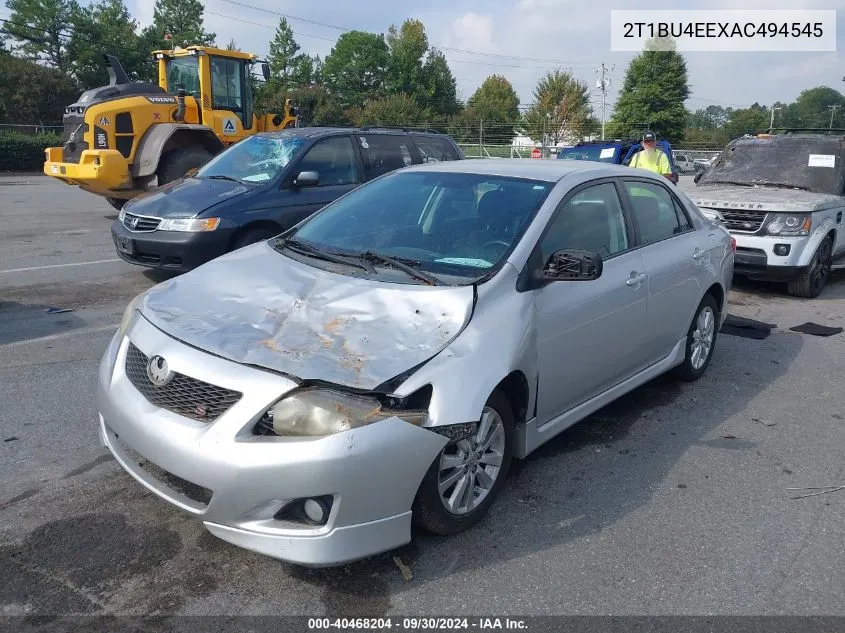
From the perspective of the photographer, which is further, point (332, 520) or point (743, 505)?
point (743, 505)

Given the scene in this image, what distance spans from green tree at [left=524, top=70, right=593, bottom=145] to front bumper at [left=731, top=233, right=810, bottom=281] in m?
48.3

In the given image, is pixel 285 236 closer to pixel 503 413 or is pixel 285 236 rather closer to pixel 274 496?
pixel 503 413

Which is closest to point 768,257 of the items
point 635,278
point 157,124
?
point 635,278

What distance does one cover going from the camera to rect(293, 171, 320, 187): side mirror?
25.5ft

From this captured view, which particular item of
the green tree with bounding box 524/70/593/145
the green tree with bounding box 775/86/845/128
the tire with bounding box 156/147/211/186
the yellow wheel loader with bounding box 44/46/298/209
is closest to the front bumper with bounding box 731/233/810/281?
the tire with bounding box 156/147/211/186

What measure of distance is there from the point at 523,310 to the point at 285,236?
5.60 ft

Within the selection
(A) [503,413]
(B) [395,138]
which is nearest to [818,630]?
(A) [503,413]

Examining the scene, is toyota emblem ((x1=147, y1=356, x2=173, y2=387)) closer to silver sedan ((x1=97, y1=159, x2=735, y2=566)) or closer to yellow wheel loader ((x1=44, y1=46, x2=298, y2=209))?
silver sedan ((x1=97, y1=159, x2=735, y2=566))

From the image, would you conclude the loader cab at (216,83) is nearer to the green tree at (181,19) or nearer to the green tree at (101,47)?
the green tree at (101,47)

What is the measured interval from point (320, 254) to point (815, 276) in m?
7.01

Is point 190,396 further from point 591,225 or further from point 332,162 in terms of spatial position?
point 332,162

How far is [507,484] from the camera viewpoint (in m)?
3.76

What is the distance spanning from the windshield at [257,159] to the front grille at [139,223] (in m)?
1.06

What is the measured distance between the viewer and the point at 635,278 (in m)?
4.36
